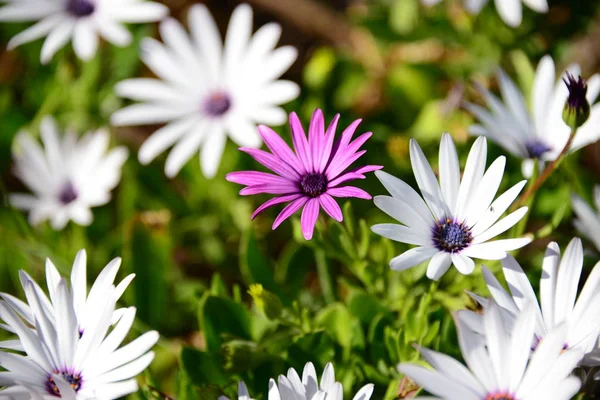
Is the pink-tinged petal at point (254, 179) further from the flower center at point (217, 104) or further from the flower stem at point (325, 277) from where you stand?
the flower center at point (217, 104)

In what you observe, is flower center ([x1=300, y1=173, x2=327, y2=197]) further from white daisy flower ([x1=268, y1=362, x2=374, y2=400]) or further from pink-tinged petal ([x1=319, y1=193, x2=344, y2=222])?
white daisy flower ([x1=268, y1=362, x2=374, y2=400])

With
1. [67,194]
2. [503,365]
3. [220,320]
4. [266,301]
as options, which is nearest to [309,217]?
[266,301]

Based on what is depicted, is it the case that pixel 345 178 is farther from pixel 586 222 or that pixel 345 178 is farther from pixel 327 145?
pixel 586 222

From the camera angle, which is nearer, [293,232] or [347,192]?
[347,192]

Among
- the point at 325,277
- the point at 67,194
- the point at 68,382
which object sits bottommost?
the point at 68,382

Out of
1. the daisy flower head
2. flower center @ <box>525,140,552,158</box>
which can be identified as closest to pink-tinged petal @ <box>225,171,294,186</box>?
the daisy flower head

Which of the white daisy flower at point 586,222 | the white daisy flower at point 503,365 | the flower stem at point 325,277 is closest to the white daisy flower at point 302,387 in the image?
the white daisy flower at point 503,365
